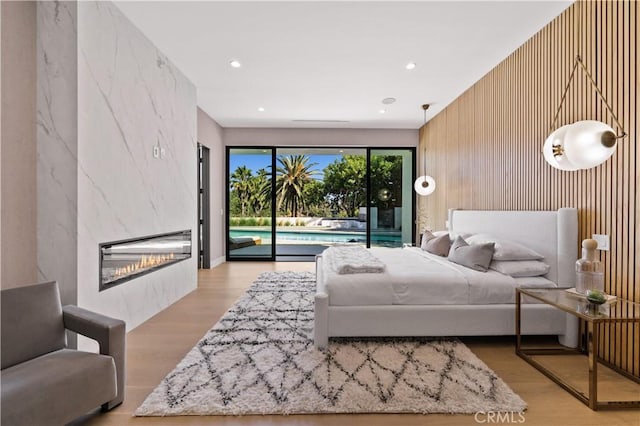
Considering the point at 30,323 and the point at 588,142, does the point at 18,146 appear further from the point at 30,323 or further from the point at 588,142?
the point at 588,142

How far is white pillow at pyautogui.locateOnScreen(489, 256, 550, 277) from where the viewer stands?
2777 millimetres

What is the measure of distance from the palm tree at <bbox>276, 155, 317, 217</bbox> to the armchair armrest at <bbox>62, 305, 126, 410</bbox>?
207 inches

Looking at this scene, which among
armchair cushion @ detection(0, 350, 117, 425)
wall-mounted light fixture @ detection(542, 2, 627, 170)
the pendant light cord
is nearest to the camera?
armchair cushion @ detection(0, 350, 117, 425)

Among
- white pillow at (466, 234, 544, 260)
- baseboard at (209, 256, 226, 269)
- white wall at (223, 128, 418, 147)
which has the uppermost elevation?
white wall at (223, 128, 418, 147)

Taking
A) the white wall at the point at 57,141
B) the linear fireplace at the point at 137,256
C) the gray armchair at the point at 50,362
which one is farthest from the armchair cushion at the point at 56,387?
the linear fireplace at the point at 137,256

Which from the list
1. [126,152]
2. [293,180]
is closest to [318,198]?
[293,180]

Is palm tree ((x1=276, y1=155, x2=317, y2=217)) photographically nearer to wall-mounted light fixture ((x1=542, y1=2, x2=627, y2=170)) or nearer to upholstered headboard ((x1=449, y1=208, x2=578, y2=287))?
upholstered headboard ((x1=449, y1=208, x2=578, y2=287))

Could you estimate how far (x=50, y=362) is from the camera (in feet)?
5.37

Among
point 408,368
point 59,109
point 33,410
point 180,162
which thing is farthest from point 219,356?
point 180,162

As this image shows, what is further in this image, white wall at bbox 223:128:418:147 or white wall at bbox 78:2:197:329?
white wall at bbox 223:128:418:147

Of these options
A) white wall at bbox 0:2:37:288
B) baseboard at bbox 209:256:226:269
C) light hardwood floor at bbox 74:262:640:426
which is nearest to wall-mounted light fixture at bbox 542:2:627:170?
light hardwood floor at bbox 74:262:640:426

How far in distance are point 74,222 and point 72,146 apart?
22.5 inches

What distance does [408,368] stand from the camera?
7.38 feet

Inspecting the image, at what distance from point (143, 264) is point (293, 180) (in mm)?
4352
